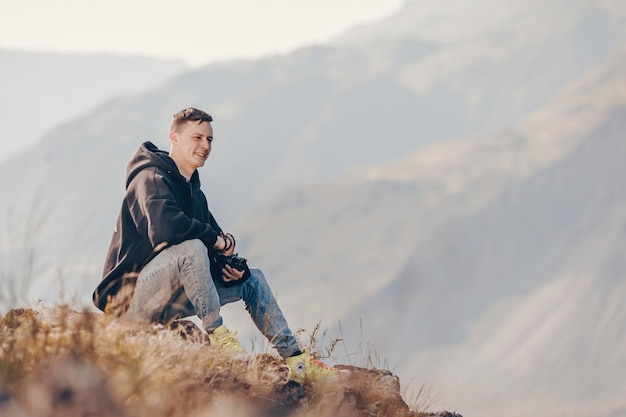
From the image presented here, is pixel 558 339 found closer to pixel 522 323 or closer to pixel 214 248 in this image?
pixel 522 323

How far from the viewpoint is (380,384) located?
22.9 feet

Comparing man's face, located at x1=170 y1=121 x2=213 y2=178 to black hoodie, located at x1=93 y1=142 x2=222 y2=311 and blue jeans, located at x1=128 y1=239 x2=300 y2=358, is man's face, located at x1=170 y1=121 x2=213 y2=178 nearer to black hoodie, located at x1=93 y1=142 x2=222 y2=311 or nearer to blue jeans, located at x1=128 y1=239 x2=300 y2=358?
black hoodie, located at x1=93 y1=142 x2=222 y2=311

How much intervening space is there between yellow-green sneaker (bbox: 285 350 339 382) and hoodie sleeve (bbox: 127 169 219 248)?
950 mm

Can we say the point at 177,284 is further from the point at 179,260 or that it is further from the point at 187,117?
the point at 187,117

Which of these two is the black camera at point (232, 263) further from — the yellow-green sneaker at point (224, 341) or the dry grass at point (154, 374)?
the dry grass at point (154, 374)

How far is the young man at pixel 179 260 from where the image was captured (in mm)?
6386

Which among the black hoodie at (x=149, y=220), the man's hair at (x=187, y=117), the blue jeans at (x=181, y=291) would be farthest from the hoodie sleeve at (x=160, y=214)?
the man's hair at (x=187, y=117)

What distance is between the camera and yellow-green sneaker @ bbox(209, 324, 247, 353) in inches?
249

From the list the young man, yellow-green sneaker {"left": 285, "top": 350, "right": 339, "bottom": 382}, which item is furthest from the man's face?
yellow-green sneaker {"left": 285, "top": 350, "right": 339, "bottom": 382}

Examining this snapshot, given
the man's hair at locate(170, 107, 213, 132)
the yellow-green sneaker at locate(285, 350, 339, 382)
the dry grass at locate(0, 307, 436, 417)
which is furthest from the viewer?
the man's hair at locate(170, 107, 213, 132)

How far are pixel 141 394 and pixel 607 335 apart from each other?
184695 millimetres

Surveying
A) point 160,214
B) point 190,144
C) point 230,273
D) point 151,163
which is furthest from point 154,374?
point 190,144

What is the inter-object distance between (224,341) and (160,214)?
0.91 metres

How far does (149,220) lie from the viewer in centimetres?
636
